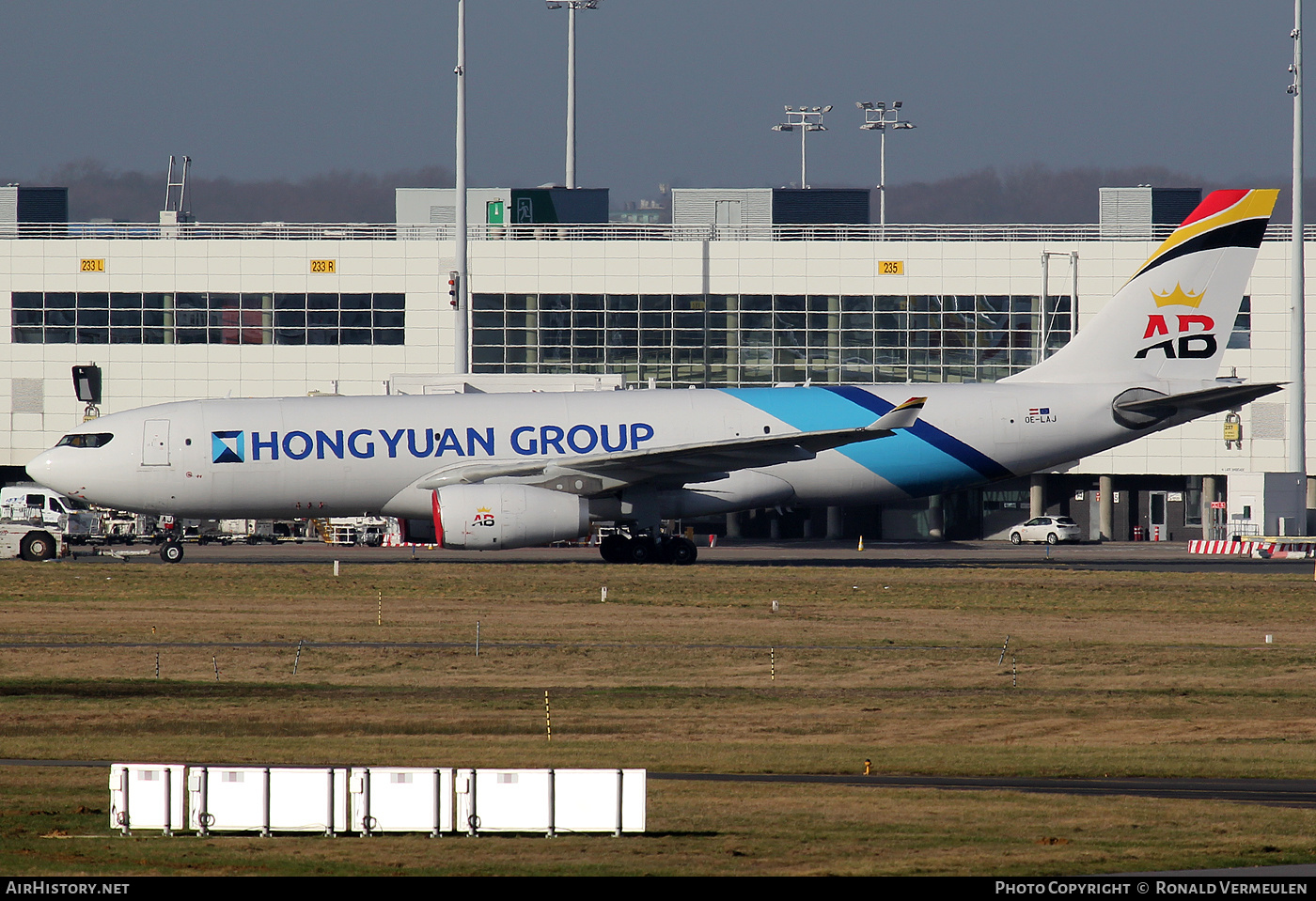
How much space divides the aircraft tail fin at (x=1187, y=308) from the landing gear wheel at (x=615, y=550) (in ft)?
43.3

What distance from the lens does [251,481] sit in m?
38.9

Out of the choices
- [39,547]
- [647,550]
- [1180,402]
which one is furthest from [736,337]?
[39,547]

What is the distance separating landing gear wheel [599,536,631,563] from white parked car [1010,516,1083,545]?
2846cm

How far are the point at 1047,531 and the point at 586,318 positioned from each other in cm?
2272

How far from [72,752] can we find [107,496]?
2358cm

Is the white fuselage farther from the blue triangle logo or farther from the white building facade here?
the white building facade

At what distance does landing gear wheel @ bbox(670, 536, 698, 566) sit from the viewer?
40.6 metres

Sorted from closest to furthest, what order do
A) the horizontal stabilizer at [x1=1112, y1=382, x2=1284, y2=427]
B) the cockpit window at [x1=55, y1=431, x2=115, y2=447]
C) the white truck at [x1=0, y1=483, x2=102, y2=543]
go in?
the horizontal stabilizer at [x1=1112, y1=382, x2=1284, y2=427] → the cockpit window at [x1=55, y1=431, x2=115, y2=447] → the white truck at [x1=0, y1=483, x2=102, y2=543]

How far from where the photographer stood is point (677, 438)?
130 feet

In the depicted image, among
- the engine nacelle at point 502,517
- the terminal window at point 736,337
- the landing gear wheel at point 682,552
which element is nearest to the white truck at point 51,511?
the terminal window at point 736,337

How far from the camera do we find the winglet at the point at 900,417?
36.6 metres

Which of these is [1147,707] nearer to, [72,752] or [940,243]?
[72,752]

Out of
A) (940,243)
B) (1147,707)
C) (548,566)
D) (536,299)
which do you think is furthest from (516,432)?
(940,243)

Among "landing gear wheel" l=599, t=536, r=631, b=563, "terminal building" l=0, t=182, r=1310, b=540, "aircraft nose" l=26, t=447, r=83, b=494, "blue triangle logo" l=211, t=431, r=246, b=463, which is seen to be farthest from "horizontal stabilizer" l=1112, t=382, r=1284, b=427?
"aircraft nose" l=26, t=447, r=83, b=494
